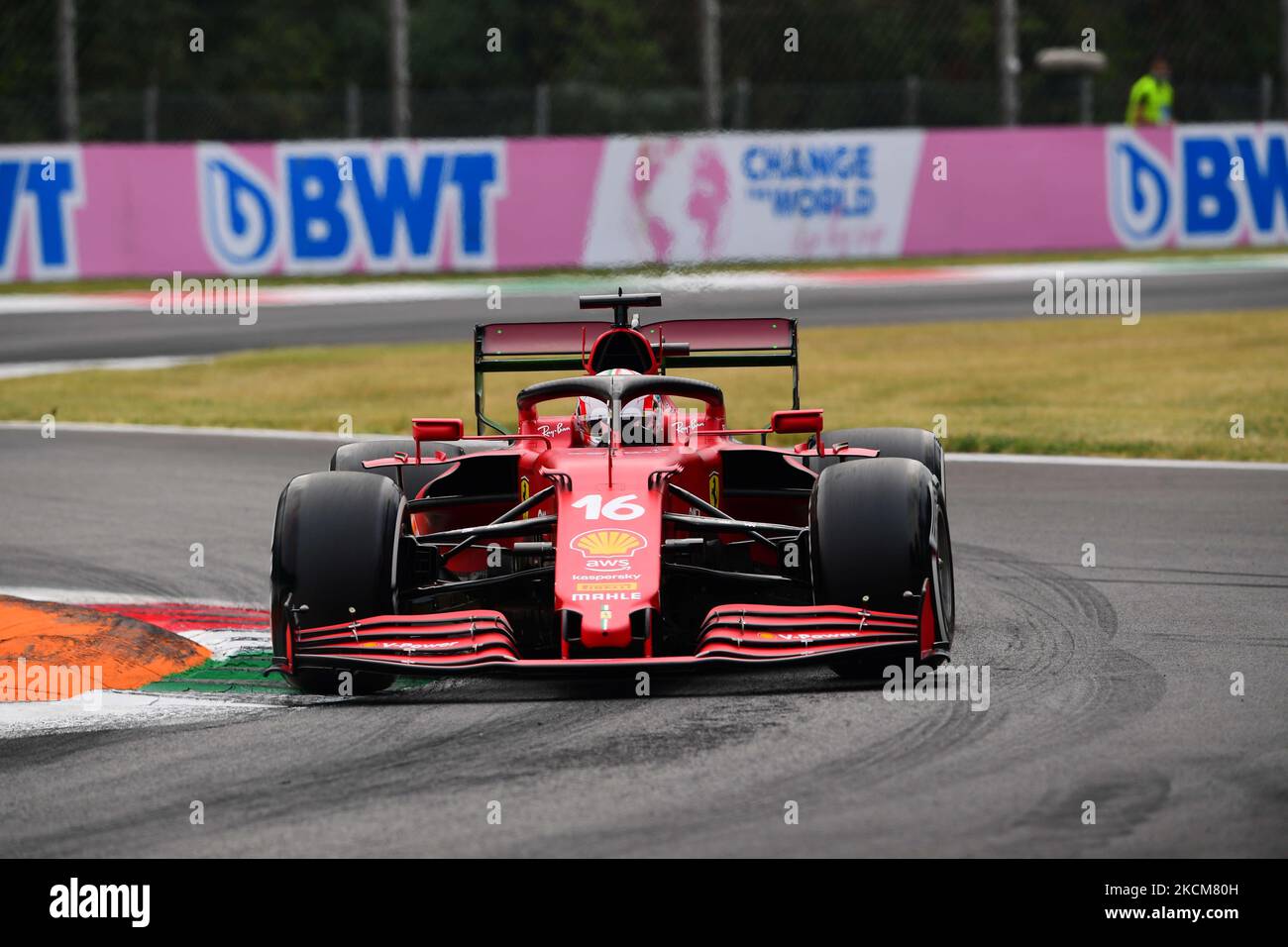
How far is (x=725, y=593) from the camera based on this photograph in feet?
23.7

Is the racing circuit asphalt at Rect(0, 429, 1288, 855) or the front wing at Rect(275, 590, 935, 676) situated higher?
the front wing at Rect(275, 590, 935, 676)

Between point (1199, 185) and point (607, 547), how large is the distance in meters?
20.2

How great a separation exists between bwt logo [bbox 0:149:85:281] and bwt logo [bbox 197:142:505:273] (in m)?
1.51

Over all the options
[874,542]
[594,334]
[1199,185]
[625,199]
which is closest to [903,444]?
[594,334]

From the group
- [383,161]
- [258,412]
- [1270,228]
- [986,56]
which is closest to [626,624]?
[258,412]

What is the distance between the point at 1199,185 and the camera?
25125mm

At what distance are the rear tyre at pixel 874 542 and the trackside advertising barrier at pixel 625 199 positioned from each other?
17.2m

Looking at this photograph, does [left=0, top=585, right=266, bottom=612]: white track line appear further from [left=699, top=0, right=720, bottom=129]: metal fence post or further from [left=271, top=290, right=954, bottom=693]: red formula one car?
[left=699, top=0, right=720, bottom=129]: metal fence post
